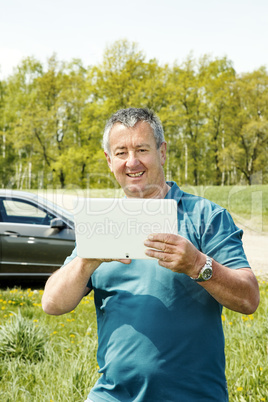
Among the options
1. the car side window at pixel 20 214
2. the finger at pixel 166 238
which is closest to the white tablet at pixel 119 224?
the finger at pixel 166 238

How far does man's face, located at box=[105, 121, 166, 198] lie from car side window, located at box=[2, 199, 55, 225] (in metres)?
4.94

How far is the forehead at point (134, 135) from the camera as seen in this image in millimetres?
2250

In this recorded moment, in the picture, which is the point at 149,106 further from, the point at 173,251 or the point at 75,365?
the point at 173,251

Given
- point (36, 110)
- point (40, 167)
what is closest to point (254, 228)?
point (36, 110)

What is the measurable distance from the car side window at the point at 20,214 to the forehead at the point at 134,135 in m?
4.95

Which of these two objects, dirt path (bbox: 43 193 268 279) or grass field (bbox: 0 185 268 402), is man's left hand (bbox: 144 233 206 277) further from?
dirt path (bbox: 43 193 268 279)

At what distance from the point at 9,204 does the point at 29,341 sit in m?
3.77

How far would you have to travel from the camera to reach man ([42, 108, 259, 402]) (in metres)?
1.83

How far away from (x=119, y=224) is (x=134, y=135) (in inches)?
A: 24.8

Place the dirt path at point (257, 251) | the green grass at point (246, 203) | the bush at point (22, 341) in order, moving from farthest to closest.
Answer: the green grass at point (246, 203) < the dirt path at point (257, 251) < the bush at point (22, 341)

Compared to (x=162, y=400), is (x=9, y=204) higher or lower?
higher

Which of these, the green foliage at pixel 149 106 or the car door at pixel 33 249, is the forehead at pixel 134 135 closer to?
the car door at pixel 33 249

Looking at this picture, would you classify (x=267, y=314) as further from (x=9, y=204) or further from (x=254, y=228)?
(x=254, y=228)

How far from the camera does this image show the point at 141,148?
2270 mm
